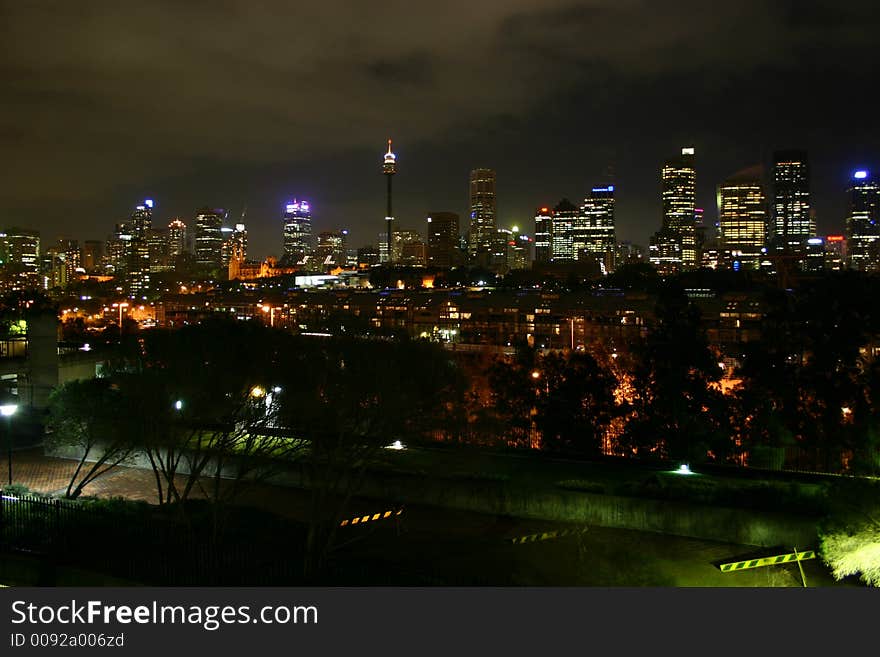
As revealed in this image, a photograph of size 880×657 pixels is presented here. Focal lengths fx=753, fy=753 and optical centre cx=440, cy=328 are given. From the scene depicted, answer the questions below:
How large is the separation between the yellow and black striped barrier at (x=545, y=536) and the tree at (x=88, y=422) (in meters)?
7.48

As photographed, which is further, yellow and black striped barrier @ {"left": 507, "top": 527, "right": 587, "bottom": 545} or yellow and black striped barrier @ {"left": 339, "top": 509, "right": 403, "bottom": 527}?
yellow and black striped barrier @ {"left": 339, "top": 509, "right": 403, "bottom": 527}

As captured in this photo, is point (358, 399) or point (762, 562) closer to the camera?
point (762, 562)

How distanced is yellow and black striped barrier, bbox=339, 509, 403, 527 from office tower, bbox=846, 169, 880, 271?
158 m

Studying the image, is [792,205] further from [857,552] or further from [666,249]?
[857,552]

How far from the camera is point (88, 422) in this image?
15.5m

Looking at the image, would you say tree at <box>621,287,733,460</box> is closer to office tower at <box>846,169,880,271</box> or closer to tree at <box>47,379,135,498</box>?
tree at <box>47,379,135,498</box>

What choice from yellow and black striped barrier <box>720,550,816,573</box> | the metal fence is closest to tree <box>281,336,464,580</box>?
the metal fence

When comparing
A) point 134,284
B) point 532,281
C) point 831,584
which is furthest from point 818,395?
point 134,284

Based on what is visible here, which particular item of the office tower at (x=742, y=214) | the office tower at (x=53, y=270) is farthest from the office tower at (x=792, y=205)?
the office tower at (x=53, y=270)

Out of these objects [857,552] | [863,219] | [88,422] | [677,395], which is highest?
[863,219]

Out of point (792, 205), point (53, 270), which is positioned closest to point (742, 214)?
point (792, 205)

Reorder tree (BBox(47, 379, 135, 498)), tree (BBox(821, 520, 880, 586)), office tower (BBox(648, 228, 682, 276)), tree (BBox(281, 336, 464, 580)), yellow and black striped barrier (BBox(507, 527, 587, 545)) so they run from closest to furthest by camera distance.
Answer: tree (BBox(821, 520, 880, 586)) < tree (BBox(281, 336, 464, 580)) < yellow and black striped barrier (BBox(507, 527, 587, 545)) < tree (BBox(47, 379, 135, 498)) < office tower (BBox(648, 228, 682, 276))

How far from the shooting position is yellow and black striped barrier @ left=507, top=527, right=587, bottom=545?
12.7 metres

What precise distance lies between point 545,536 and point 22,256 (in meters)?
187
